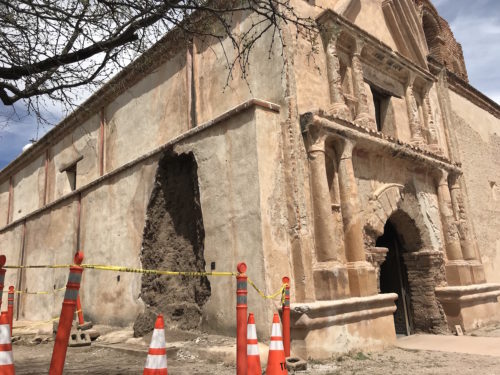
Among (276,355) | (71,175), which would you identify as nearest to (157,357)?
(276,355)

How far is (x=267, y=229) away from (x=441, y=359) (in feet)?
8.89

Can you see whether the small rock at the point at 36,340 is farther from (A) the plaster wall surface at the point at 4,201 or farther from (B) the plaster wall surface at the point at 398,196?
(A) the plaster wall surface at the point at 4,201

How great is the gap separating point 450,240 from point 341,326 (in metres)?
4.05

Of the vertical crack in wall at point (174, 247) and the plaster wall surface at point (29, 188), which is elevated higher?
the plaster wall surface at point (29, 188)

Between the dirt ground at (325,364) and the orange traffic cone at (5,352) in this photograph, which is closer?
the orange traffic cone at (5,352)

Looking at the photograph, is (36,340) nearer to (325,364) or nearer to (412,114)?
(325,364)

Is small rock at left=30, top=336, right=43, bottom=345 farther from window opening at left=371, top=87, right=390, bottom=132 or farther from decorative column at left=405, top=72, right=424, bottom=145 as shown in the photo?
decorative column at left=405, top=72, right=424, bottom=145

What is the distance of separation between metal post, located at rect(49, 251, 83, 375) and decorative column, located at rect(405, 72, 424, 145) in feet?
25.4

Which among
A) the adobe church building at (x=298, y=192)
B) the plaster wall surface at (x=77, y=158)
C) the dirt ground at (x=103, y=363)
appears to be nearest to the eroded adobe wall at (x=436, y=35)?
the adobe church building at (x=298, y=192)

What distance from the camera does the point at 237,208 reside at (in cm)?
588

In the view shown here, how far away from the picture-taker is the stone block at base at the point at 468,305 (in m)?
7.63

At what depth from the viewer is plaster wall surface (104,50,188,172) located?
847 cm

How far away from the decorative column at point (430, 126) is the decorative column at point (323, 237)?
13.3ft

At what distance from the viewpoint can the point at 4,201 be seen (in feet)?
54.1
